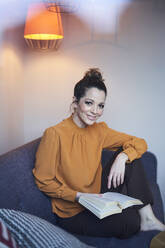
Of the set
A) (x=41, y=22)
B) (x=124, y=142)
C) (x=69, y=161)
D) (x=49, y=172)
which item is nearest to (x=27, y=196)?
(x=49, y=172)

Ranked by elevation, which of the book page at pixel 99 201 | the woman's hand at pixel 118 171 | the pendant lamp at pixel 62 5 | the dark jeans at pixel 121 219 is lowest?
the dark jeans at pixel 121 219

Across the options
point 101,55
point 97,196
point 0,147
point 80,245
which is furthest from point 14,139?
point 80,245

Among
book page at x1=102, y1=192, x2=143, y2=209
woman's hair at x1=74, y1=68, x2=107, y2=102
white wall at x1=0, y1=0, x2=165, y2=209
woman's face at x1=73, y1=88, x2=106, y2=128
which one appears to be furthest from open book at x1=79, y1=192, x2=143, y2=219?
white wall at x1=0, y1=0, x2=165, y2=209

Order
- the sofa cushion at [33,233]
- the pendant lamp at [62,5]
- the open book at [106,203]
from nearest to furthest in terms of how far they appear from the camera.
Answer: the sofa cushion at [33,233], the open book at [106,203], the pendant lamp at [62,5]

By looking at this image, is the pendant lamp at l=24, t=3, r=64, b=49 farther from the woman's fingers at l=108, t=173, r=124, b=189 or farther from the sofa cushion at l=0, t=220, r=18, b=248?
the sofa cushion at l=0, t=220, r=18, b=248

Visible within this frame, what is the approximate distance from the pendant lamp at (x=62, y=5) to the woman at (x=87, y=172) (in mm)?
607

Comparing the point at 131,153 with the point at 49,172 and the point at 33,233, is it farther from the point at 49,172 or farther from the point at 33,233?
the point at 33,233

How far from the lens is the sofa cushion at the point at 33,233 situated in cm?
89

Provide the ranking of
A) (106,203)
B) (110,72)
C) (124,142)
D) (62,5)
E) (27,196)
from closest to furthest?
(106,203), (27,196), (124,142), (62,5), (110,72)

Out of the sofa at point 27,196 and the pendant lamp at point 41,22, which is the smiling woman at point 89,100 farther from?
the pendant lamp at point 41,22

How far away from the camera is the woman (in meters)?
1.42

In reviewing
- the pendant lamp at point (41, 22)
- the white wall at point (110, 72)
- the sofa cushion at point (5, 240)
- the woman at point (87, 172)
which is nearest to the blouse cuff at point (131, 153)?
the woman at point (87, 172)

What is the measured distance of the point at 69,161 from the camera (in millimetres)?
1521

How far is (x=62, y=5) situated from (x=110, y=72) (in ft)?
2.03
